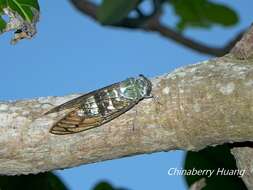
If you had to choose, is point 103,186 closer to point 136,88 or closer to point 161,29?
point 161,29

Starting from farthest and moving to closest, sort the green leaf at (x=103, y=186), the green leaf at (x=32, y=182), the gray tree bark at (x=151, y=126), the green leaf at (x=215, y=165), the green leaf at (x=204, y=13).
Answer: the green leaf at (x=204, y=13) → the green leaf at (x=103, y=186) → the green leaf at (x=32, y=182) → the green leaf at (x=215, y=165) → the gray tree bark at (x=151, y=126)

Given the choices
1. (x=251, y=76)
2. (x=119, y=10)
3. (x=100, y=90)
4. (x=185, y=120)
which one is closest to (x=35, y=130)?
(x=100, y=90)

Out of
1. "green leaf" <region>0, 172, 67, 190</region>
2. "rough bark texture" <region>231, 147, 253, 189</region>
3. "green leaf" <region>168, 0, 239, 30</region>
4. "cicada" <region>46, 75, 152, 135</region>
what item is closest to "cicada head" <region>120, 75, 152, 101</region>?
"cicada" <region>46, 75, 152, 135</region>

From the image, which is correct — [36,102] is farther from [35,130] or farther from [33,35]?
[33,35]

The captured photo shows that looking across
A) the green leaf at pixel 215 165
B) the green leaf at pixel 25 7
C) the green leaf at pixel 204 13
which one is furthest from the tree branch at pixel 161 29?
the green leaf at pixel 25 7

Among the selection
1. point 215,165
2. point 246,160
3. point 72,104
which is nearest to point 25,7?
point 72,104

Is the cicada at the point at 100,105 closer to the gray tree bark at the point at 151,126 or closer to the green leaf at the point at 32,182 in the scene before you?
the gray tree bark at the point at 151,126

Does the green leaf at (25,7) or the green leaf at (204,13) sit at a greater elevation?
the green leaf at (25,7)
